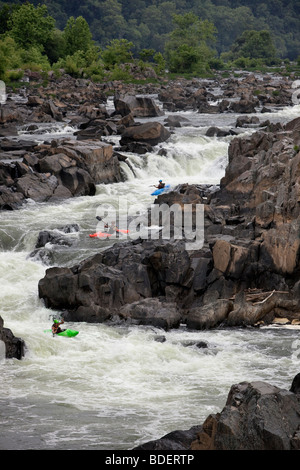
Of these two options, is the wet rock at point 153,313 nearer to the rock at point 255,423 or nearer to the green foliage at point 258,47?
the rock at point 255,423

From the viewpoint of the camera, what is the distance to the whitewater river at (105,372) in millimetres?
13422

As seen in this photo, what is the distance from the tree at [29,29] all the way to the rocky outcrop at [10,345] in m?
67.6

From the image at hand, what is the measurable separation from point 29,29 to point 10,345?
68655mm

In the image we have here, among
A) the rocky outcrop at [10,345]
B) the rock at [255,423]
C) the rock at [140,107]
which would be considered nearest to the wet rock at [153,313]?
the rocky outcrop at [10,345]

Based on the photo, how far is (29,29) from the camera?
80.8 meters

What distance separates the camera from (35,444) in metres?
12.7

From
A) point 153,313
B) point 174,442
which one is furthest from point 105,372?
point 174,442

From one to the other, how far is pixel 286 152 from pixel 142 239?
246 inches

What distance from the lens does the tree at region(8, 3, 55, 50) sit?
80.9m

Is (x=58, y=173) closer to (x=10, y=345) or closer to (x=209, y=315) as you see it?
(x=209, y=315)

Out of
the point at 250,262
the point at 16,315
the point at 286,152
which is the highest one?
the point at 286,152

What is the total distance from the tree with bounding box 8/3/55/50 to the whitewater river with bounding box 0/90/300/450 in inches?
2394
